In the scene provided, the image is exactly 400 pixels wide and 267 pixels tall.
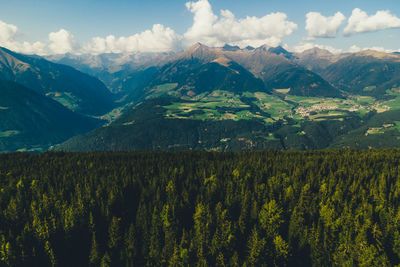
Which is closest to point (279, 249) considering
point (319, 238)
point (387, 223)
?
point (319, 238)

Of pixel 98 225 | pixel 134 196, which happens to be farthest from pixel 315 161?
pixel 98 225

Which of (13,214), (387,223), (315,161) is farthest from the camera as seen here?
(315,161)

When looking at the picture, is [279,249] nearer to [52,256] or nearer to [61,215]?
[52,256]

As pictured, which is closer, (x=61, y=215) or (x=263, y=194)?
(x=61, y=215)

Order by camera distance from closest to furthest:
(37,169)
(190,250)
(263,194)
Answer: (190,250) < (263,194) < (37,169)

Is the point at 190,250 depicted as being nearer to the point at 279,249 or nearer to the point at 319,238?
the point at 279,249

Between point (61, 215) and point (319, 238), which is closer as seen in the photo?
point (319, 238)
